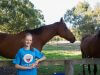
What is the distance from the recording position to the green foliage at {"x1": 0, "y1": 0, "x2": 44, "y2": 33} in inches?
497

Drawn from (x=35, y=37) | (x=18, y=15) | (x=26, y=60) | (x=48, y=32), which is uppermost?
(x=18, y=15)

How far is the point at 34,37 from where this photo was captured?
8.83m

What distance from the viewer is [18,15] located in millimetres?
12766

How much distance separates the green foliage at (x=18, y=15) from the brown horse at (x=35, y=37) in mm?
3839

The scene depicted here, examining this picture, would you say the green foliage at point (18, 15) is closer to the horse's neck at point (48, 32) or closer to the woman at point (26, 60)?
the horse's neck at point (48, 32)

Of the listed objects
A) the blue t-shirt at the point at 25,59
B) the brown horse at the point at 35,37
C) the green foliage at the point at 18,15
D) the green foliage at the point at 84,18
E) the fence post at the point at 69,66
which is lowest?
the fence post at the point at 69,66

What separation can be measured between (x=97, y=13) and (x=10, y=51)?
4911 centimetres

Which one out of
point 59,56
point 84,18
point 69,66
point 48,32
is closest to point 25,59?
point 69,66

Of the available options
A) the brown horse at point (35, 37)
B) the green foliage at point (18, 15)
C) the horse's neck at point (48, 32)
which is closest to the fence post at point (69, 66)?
the brown horse at point (35, 37)

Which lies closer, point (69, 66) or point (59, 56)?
point (69, 66)

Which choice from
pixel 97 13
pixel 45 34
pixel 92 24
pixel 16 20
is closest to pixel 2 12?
pixel 16 20

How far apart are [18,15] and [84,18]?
4331cm

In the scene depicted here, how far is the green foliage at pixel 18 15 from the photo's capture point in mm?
12617

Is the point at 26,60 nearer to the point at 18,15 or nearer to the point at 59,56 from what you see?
the point at 18,15
